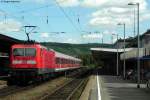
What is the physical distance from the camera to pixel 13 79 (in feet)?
125

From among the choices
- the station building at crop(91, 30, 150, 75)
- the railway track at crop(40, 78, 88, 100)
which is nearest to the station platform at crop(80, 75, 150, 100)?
the railway track at crop(40, 78, 88, 100)

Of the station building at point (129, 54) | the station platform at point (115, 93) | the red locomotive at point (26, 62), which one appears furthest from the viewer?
the station building at point (129, 54)

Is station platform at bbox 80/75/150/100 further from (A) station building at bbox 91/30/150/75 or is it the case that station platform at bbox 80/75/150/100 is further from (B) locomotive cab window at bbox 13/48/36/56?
(A) station building at bbox 91/30/150/75

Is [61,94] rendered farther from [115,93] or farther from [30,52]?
[30,52]

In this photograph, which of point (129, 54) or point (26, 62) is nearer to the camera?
point (26, 62)

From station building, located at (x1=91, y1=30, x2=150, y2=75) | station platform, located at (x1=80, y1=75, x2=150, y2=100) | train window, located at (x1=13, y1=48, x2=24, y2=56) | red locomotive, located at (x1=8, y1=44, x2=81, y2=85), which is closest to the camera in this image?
station platform, located at (x1=80, y1=75, x2=150, y2=100)

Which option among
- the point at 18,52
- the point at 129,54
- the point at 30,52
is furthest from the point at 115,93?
the point at 129,54

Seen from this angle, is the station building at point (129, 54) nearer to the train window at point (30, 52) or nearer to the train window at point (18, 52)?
the train window at point (30, 52)

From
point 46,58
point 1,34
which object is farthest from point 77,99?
point 1,34

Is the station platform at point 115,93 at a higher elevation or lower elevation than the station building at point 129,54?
lower

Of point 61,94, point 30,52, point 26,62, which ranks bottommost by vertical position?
point 61,94

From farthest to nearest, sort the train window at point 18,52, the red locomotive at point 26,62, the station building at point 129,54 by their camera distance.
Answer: the station building at point 129,54 → the train window at point 18,52 → the red locomotive at point 26,62

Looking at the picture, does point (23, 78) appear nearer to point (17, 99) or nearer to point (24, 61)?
point (24, 61)

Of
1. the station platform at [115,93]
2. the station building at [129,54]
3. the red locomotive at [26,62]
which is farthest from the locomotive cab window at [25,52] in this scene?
the station building at [129,54]
